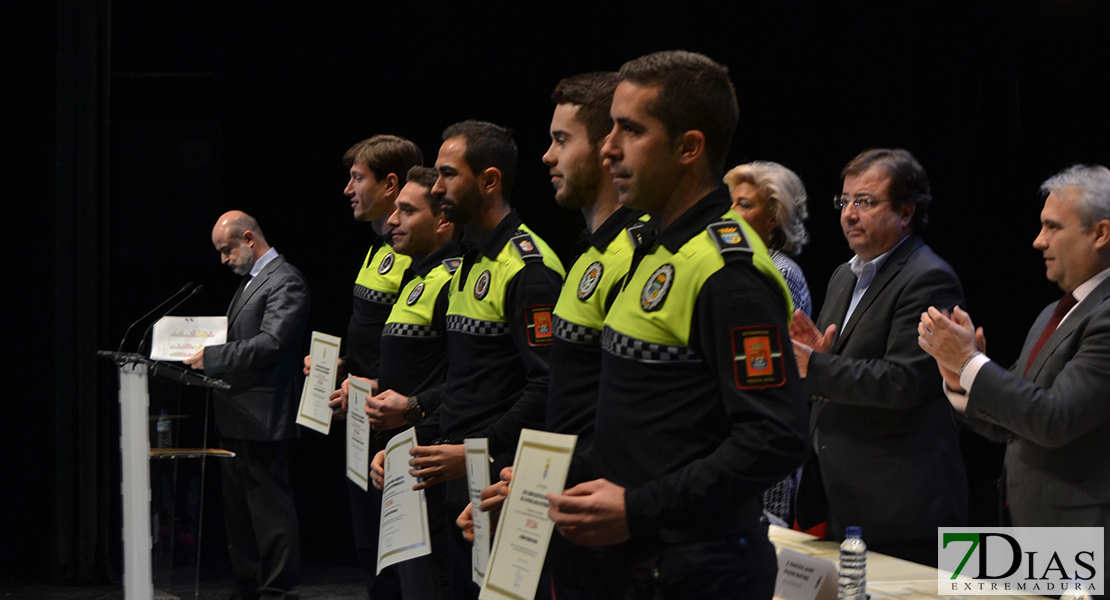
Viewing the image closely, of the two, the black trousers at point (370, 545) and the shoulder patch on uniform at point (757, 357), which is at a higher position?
the shoulder patch on uniform at point (757, 357)

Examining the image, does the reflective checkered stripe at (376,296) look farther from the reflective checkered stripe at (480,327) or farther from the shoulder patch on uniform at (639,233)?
the shoulder patch on uniform at (639,233)

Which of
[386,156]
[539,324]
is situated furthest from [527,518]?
[386,156]

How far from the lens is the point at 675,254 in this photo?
1.43m

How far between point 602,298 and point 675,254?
0.27 metres

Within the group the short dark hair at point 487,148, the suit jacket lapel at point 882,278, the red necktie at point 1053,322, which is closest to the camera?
the red necktie at point 1053,322

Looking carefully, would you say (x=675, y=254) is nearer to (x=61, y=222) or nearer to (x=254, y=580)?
(x=254, y=580)

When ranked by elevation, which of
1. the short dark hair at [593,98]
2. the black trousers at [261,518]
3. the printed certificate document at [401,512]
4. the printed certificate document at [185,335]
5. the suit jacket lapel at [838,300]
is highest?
the short dark hair at [593,98]

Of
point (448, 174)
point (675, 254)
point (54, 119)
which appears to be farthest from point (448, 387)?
point (54, 119)

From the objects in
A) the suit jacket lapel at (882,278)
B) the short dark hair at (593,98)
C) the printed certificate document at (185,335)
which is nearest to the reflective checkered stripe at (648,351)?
the short dark hair at (593,98)

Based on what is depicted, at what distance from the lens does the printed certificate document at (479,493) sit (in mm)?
1880

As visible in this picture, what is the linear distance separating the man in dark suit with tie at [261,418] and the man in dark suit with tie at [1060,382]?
2.95 metres

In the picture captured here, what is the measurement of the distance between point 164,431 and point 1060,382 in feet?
9.06

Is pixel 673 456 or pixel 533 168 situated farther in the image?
pixel 533 168

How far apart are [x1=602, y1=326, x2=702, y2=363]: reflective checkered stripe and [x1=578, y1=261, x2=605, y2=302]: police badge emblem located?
0.82 feet
